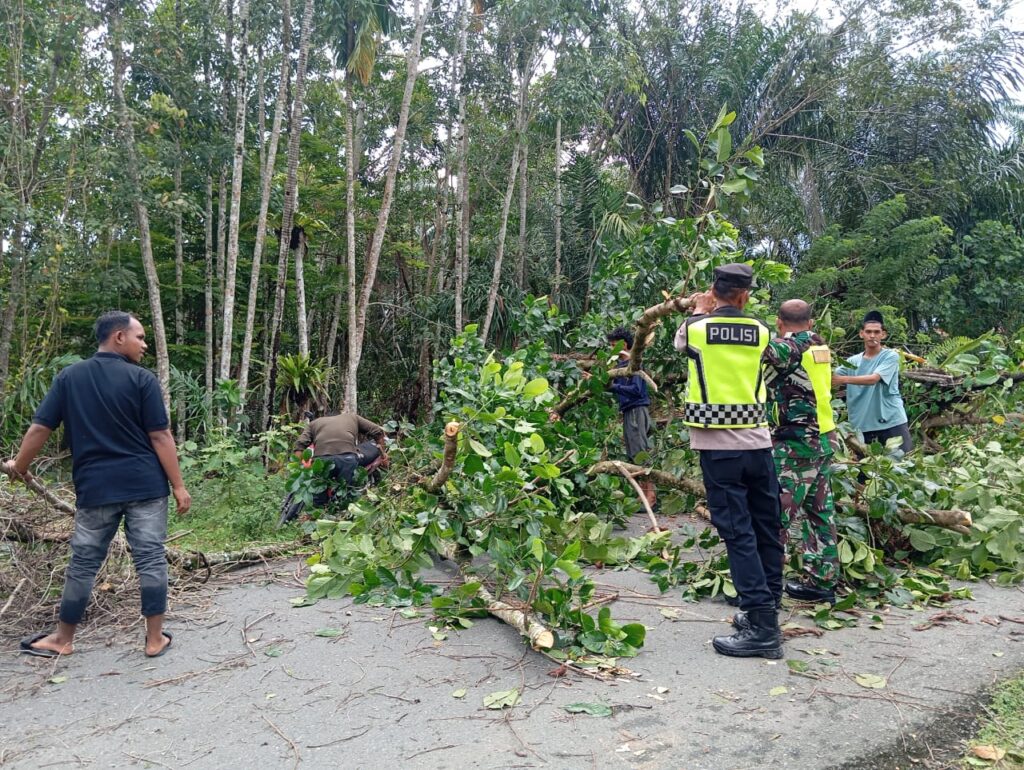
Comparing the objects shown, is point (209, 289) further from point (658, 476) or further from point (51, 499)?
point (658, 476)

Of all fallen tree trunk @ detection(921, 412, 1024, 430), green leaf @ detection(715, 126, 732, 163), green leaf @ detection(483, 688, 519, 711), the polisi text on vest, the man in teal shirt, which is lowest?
green leaf @ detection(483, 688, 519, 711)

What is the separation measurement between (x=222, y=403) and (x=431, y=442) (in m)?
5.98

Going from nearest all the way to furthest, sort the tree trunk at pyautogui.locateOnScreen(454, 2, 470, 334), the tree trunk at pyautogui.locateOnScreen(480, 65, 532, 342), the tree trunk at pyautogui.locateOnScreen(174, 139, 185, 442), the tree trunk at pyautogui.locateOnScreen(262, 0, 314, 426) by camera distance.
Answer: the tree trunk at pyautogui.locateOnScreen(262, 0, 314, 426), the tree trunk at pyautogui.locateOnScreen(174, 139, 185, 442), the tree trunk at pyautogui.locateOnScreen(480, 65, 532, 342), the tree trunk at pyautogui.locateOnScreen(454, 2, 470, 334)

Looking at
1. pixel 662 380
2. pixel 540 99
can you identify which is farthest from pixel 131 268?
pixel 662 380

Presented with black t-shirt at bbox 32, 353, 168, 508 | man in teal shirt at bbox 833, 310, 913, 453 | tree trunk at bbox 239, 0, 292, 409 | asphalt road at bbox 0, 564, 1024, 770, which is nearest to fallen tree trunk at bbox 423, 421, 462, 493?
asphalt road at bbox 0, 564, 1024, 770

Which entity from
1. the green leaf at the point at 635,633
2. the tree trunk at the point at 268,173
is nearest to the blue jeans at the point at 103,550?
the green leaf at the point at 635,633

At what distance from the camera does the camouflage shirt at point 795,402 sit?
4168 mm

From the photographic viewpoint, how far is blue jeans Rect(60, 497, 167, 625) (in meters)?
3.82

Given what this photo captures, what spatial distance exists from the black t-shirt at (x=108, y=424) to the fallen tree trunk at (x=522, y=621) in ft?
6.10

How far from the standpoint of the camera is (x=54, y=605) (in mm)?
4363

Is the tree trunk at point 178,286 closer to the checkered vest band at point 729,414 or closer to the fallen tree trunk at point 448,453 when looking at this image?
the fallen tree trunk at point 448,453

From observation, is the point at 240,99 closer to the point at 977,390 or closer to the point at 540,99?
the point at 540,99

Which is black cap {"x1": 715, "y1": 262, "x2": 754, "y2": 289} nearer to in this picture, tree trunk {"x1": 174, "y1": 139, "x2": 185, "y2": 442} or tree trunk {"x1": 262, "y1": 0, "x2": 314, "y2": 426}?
tree trunk {"x1": 174, "y1": 139, "x2": 185, "y2": 442}

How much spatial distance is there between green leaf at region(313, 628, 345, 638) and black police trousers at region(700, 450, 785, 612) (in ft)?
6.92
